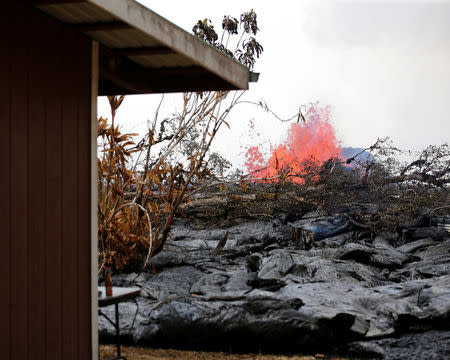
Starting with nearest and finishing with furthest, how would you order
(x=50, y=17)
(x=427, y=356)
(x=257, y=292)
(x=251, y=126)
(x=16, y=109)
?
(x=16, y=109) → (x=50, y=17) → (x=427, y=356) → (x=257, y=292) → (x=251, y=126)

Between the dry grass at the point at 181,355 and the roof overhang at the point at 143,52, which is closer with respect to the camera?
the roof overhang at the point at 143,52

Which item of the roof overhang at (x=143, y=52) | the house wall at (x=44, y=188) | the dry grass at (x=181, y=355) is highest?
the roof overhang at (x=143, y=52)

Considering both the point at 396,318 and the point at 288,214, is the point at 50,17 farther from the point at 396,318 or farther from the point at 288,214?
the point at 288,214

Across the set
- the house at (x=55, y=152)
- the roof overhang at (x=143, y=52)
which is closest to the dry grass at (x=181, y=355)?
the house at (x=55, y=152)

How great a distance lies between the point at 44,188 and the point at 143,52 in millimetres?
1544

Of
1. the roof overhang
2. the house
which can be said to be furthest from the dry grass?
the roof overhang

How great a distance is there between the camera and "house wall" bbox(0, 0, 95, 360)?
336cm

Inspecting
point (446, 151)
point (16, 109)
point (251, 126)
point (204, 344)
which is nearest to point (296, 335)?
point (204, 344)

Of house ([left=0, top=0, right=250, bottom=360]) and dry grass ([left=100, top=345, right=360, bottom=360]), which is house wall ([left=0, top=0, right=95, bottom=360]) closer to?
house ([left=0, top=0, right=250, bottom=360])

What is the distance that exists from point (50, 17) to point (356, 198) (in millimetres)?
9896

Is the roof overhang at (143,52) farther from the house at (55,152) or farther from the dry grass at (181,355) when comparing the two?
the dry grass at (181,355)

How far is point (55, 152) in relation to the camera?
12.5ft

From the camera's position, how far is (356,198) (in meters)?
12.6

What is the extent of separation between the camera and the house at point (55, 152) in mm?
3379
